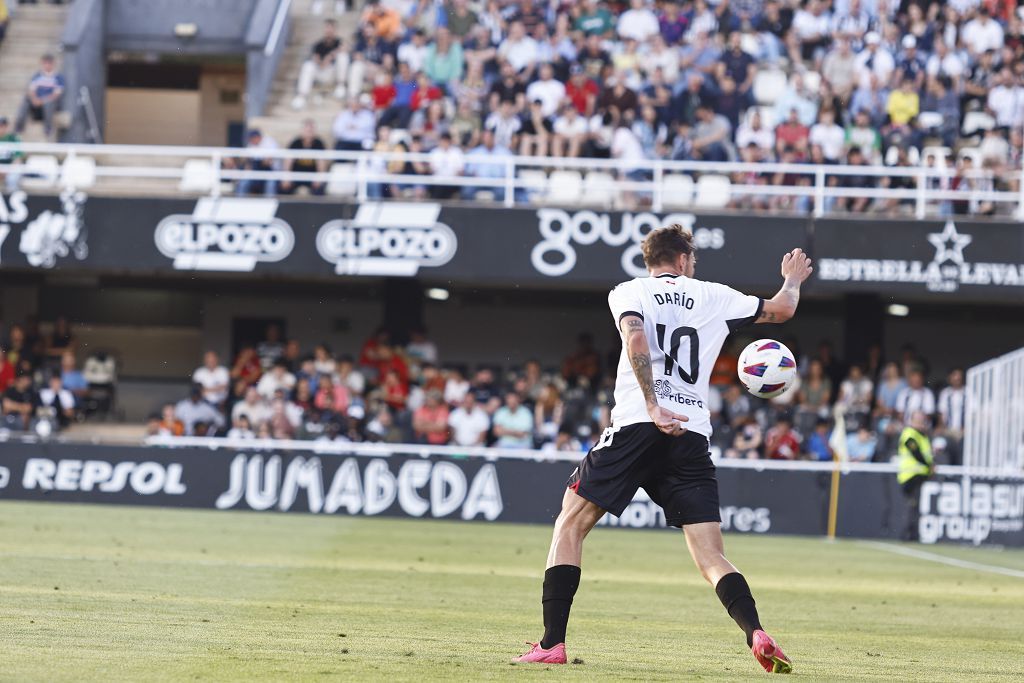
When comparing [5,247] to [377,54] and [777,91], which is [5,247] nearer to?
[377,54]

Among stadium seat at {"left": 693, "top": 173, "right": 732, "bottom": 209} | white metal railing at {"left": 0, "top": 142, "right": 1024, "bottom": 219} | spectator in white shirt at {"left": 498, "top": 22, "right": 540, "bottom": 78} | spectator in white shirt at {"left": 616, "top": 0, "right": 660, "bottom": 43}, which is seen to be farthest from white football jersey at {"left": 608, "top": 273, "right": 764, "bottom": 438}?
spectator in white shirt at {"left": 616, "top": 0, "right": 660, "bottom": 43}

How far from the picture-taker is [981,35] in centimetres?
2628

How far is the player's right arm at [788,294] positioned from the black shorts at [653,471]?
672 millimetres

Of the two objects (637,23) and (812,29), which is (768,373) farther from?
(812,29)

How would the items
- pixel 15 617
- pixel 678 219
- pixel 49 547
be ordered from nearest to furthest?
pixel 15 617 < pixel 49 547 < pixel 678 219

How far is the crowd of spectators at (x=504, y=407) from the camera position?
22.8 metres

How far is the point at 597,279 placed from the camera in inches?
945

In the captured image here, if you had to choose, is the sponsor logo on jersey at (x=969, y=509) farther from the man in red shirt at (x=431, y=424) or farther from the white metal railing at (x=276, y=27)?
the white metal railing at (x=276, y=27)

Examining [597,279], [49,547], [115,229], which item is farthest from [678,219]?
[49,547]

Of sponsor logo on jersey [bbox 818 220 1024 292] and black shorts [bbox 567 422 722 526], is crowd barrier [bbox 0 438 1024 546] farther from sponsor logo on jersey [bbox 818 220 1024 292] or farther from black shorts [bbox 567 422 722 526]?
black shorts [bbox 567 422 722 526]

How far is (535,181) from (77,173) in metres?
7.15

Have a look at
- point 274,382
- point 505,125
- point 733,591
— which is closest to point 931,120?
point 505,125

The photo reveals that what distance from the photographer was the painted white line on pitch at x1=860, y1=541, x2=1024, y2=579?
1592 cm

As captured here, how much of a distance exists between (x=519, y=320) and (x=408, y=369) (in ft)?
14.8
